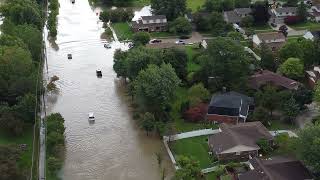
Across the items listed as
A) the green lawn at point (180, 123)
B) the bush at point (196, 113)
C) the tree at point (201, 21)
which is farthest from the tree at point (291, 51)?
the tree at point (201, 21)

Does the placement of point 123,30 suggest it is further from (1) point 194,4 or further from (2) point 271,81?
(2) point 271,81

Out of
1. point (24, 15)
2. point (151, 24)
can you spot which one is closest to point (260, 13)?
point (151, 24)

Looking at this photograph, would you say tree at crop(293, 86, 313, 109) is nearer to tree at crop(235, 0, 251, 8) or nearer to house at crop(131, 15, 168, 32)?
house at crop(131, 15, 168, 32)

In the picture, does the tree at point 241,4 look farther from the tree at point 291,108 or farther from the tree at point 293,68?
the tree at point 291,108

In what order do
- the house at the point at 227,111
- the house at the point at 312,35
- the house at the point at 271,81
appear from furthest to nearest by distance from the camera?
the house at the point at 312,35 < the house at the point at 271,81 < the house at the point at 227,111

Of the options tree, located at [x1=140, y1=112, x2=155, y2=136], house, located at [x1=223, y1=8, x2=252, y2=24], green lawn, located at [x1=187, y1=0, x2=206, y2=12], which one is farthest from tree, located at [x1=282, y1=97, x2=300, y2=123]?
green lawn, located at [x1=187, y1=0, x2=206, y2=12]

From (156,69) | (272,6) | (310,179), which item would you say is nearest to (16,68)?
(156,69)
